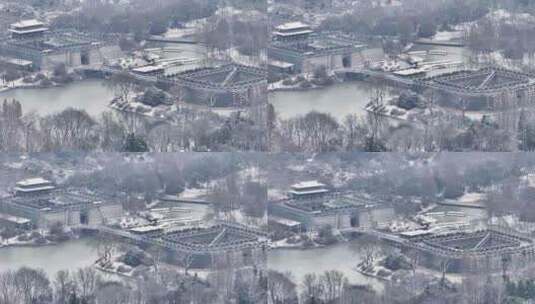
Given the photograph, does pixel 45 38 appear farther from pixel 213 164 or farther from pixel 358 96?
pixel 358 96

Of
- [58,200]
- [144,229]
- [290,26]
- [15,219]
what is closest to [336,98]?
[290,26]

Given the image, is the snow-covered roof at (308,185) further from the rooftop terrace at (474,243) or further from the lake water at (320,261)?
the rooftop terrace at (474,243)

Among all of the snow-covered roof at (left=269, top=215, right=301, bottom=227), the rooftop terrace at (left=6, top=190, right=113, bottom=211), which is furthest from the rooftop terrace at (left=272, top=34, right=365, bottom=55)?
the rooftop terrace at (left=6, top=190, right=113, bottom=211)

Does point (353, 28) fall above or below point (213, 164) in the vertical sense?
above

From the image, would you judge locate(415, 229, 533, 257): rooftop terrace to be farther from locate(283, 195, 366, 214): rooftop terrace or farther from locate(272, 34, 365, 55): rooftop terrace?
locate(272, 34, 365, 55): rooftop terrace

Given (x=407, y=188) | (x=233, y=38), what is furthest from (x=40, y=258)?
(x=407, y=188)

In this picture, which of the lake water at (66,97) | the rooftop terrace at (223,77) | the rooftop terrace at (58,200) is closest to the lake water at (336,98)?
the rooftop terrace at (223,77)

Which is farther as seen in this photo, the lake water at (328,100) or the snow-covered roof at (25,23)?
the snow-covered roof at (25,23)
